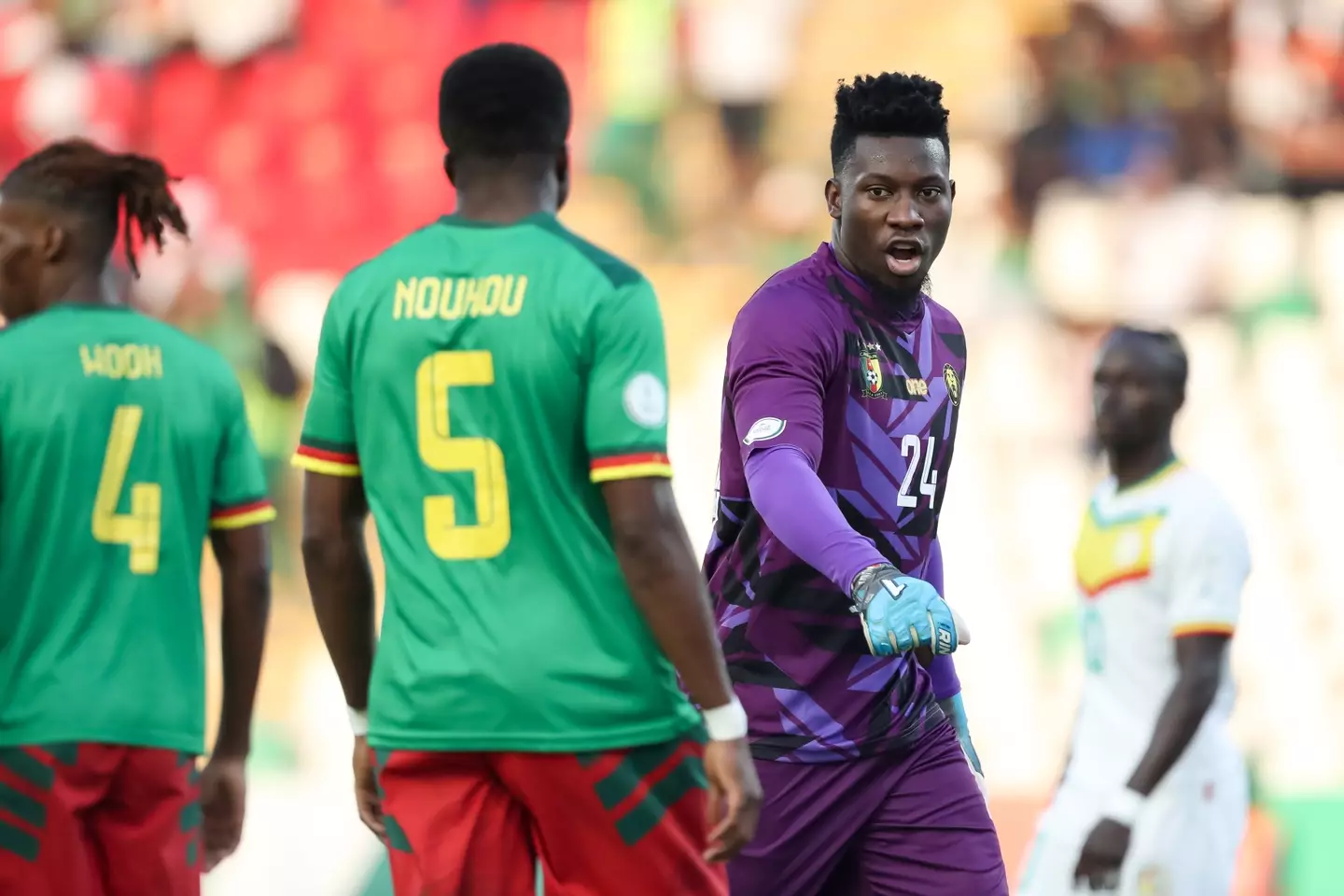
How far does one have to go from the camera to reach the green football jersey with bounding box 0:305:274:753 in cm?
388

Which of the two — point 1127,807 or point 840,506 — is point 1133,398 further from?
point 840,506

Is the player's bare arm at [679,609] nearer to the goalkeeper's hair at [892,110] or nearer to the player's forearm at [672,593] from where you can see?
the player's forearm at [672,593]

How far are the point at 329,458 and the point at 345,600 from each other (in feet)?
0.78

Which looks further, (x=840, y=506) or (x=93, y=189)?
(x=93, y=189)

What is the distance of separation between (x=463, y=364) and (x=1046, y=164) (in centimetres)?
735

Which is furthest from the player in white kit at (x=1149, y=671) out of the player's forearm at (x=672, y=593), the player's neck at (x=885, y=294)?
the player's forearm at (x=672, y=593)

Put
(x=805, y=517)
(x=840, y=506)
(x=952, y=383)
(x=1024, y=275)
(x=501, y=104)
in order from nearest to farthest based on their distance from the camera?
(x=501, y=104)
(x=805, y=517)
(x=840, y=506)
(x=952, y=383)
(x=1024, y=275)

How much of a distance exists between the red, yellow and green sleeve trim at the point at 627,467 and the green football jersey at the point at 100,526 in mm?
1357

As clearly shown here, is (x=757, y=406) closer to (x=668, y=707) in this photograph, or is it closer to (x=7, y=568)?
(x=668, y=707)

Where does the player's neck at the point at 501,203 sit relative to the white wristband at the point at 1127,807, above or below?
above

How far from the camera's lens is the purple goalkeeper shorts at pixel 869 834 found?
3938mm

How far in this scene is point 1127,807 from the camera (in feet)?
17.5

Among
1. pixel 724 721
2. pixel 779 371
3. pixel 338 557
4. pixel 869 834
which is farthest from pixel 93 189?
pixel 869 834

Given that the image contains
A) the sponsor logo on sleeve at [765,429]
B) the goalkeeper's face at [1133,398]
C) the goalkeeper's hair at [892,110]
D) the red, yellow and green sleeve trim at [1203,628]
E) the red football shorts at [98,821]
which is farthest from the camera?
the goalkeeper's face at [1133,398]
